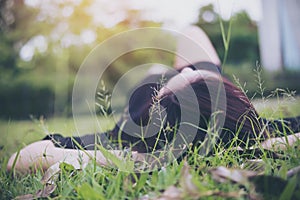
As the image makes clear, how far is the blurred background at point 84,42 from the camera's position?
581 cm

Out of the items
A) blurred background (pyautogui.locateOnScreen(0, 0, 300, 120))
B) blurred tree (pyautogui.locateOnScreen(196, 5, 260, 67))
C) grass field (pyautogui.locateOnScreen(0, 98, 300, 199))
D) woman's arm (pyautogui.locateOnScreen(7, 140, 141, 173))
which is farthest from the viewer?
blurred tree (pyautogui.locateOnScreen(196, 5, 260, 67))

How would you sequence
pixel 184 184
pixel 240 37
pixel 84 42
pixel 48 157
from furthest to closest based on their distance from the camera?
pixel 240 37
pixel 84 42
pixel 48 157
pixel 184 184

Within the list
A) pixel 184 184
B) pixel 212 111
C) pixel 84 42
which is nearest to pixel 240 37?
pixel 84 42

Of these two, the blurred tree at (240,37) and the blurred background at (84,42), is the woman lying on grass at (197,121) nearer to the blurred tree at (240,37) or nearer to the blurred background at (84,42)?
the blurred background at (84,42)

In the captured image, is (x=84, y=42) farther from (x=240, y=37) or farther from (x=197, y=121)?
(x=197, y=121)

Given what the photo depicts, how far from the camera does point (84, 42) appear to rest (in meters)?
6.52

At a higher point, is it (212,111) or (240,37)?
(212,111)

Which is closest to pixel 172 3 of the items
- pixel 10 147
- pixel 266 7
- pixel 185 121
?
pixel 10 147

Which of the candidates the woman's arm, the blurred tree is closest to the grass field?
the woman's arm

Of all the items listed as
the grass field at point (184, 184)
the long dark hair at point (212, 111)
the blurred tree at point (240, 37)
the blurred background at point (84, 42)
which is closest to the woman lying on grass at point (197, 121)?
the long dark hair at point (212, 111)

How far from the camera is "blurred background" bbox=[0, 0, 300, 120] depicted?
19.1ft

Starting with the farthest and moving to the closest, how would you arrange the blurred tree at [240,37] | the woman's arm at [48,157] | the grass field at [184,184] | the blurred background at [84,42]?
1. the blurred tree at [240,37]
2. the blurred background at [84,42]
3. the woman's arm at [48,157]
4. the grass field at [184,184]

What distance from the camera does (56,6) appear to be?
658cm

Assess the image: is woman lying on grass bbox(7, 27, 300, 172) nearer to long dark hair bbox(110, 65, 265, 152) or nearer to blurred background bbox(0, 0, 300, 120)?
long dark hair bbox(110, 65, 265, 152)
